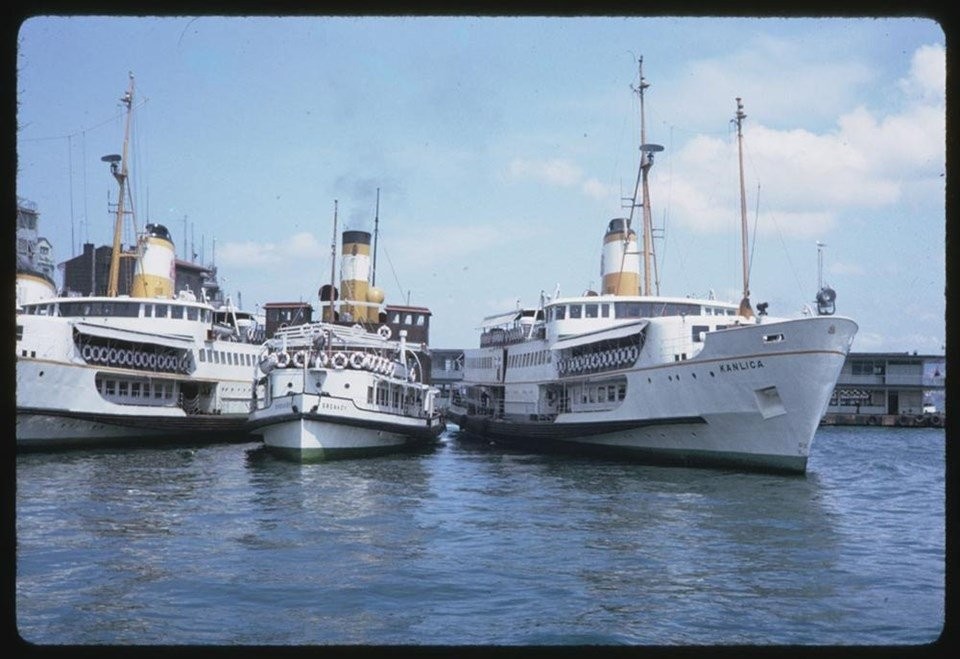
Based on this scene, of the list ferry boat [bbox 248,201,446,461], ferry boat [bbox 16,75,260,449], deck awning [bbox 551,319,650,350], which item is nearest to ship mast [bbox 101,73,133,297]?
ferry boat [bbox 16,75,260,449]

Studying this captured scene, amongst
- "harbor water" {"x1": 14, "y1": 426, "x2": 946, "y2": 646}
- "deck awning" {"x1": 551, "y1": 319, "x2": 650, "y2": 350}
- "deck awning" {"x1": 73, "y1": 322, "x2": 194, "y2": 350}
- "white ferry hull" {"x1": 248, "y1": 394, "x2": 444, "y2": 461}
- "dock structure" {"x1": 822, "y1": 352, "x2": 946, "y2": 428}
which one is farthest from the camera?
"dock structure" {"x1": 822, "y1": 352, "x2": 946, "y2": 428}

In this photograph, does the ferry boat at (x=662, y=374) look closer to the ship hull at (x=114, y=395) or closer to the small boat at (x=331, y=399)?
the small boat at (x=331, y=399)

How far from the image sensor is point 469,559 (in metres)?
14.0

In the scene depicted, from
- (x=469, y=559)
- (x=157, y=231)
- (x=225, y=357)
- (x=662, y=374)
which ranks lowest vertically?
(x=469, y=559)

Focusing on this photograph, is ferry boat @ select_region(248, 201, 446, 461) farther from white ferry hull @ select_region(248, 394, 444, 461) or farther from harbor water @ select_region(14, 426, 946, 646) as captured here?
harbor water @ select_region(14, 426, 946, 646)

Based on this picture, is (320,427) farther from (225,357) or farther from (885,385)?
(885,385)

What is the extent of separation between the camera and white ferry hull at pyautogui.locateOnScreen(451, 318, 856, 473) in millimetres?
23719

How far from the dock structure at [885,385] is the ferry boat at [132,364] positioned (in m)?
50.7

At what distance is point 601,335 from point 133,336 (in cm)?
1963

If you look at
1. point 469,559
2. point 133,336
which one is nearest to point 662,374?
point 469,559

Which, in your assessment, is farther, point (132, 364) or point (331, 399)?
point (132, 364)

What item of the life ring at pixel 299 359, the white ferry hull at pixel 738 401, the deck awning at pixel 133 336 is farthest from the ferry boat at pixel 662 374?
the deck awning at pixel 133 336

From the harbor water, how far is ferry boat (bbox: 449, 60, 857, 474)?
6.09ft

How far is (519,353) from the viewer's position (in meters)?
41.7
